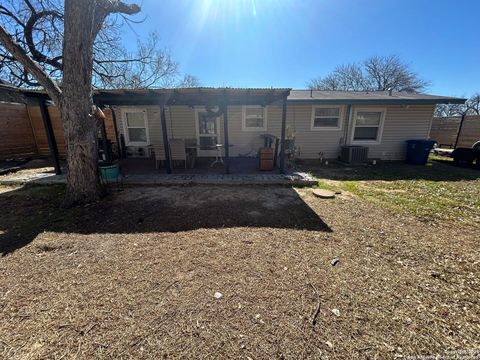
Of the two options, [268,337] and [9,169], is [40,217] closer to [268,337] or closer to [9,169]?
[268,337]

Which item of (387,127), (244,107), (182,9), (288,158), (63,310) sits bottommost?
(63,310)

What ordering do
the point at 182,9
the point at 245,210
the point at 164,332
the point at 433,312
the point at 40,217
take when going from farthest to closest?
1. the point at 182,9
2. the point at 245,210
3. the point at 40,217
4. the point at 433,312
5. the point at 164,332

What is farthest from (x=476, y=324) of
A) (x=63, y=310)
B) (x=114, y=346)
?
(x=63, y=310)

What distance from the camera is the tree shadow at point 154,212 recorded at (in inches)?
135

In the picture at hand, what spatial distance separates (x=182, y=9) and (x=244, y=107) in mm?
3771

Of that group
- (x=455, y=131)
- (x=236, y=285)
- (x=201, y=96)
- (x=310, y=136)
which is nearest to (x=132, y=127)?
(x=201, y=96)

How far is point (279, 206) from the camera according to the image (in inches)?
169

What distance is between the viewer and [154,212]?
403 cm

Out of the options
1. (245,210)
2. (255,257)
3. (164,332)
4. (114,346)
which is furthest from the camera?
(245,210)

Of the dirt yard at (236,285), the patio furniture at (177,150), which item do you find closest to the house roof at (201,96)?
the patio furniture at (177,150)

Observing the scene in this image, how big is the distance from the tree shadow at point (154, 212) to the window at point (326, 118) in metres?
4.77

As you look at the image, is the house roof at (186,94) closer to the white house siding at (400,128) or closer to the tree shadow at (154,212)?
the tree shadow at (154,212)

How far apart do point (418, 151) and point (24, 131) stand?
16820 mm

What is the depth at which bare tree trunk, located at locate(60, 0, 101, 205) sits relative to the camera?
373 centimetres
